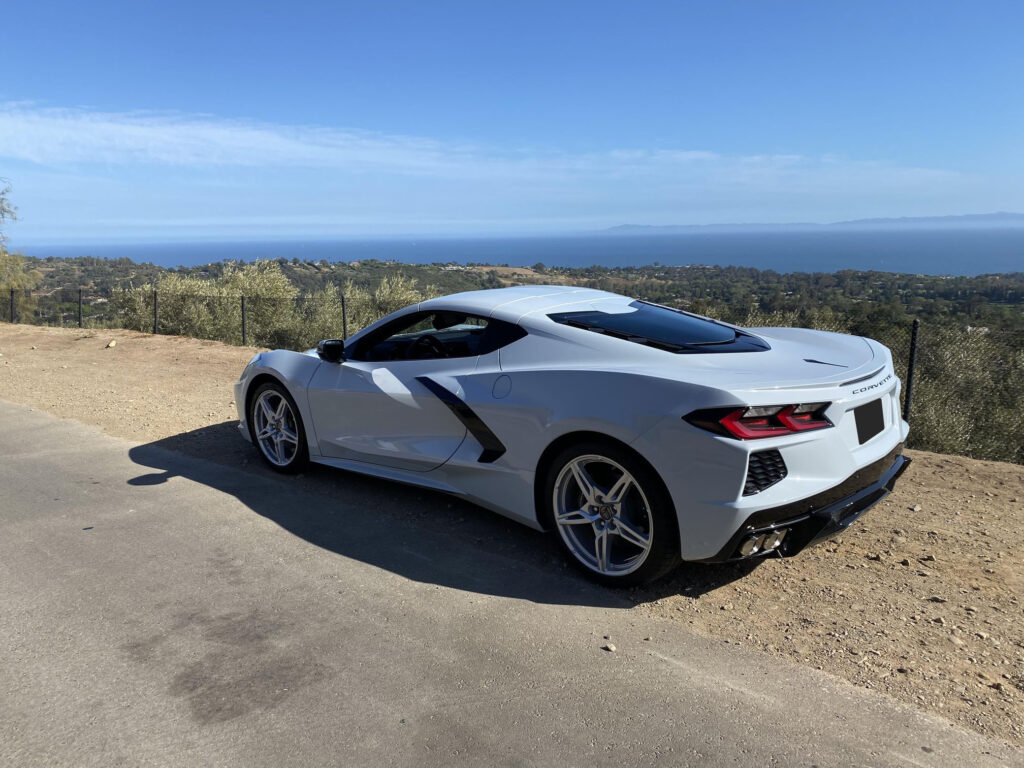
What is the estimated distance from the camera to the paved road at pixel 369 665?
2480 mm

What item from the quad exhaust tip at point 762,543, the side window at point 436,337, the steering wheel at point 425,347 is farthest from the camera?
the steering wheel at point 425,347

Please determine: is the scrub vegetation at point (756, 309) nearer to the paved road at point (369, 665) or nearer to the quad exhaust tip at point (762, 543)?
the quad exhaust tip at point (762, 543)

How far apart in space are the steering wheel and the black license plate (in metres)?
2.40

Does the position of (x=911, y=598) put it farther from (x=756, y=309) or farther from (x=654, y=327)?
(x=756, y=309)

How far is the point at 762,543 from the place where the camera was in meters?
3.31

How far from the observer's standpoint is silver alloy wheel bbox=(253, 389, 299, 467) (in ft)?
18.0

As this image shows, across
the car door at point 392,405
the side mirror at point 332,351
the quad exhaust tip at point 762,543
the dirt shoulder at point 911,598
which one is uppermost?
the side mirror at point 332,351

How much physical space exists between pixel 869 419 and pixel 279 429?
4086mm

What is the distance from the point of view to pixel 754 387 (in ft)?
10.5

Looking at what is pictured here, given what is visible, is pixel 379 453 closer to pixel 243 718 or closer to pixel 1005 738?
pixel 243 718

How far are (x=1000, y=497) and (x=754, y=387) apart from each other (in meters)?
3.33

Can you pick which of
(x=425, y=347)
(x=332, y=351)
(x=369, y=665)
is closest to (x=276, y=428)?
(x=332, y=351)

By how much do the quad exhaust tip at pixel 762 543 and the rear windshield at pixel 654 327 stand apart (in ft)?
3.47

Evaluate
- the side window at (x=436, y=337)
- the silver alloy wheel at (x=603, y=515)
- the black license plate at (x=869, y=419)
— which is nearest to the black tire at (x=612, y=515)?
the silver alloy wheel at (x=603, y=515)
